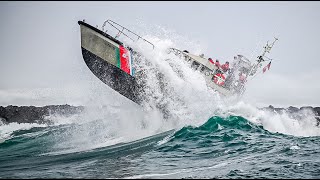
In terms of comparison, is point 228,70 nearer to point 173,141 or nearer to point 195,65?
point 195,65

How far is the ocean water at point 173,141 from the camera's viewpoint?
6871 mm

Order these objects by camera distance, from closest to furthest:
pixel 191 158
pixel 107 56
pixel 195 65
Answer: pixel 191 158 < pixel 107 56 < pixel 195 65

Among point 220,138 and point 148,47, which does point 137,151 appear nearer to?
point 220,138

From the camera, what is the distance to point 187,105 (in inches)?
559

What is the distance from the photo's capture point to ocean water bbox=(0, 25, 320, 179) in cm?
687

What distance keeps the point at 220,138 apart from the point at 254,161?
3380 mm

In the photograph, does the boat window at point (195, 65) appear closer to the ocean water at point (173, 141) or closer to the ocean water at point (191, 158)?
the ocean water at point (173, 141)

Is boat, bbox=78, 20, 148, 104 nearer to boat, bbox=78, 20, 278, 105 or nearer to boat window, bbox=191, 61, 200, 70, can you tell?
boat, bbox=78, 20, 278, 105

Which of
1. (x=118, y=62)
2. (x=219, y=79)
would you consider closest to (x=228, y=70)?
(x=219, y=79)

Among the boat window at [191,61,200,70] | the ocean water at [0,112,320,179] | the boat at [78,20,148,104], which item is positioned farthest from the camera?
the boat window at [191,61,200,70]

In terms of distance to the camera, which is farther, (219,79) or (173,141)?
(219,79)

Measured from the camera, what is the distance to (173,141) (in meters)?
10.8

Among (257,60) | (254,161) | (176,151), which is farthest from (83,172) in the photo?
(257,60)

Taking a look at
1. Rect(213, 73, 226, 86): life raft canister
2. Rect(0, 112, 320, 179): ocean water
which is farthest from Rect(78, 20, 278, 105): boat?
Rect(0, 112, 320, 179): ocean water
